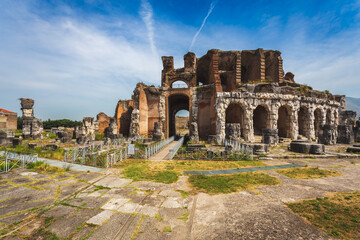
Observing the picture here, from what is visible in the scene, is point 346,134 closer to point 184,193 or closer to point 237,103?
point 237,103

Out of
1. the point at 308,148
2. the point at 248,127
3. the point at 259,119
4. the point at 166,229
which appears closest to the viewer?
the point at 166,229

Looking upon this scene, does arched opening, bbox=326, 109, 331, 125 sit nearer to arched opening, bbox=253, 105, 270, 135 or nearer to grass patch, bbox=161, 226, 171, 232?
arched opening, bbox=253, 105, 270, 135

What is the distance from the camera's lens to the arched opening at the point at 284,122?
17109 millimetres

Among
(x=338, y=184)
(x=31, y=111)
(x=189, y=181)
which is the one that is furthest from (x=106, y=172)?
(x=31, y=111)

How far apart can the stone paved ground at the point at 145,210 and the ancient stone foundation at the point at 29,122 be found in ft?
54.8

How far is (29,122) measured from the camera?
59.6 feet

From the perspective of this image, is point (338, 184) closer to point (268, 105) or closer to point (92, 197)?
point (92, 197)

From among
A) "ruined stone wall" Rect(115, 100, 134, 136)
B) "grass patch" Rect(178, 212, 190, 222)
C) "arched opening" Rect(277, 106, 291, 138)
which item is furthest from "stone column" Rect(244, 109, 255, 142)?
"ruined stone wall" Rect(115, 100, 134, 136)

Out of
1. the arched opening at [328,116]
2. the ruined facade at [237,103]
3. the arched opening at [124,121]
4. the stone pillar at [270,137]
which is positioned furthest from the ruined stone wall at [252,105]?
the arched opening at [124,121]

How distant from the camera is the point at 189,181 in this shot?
5.14 m

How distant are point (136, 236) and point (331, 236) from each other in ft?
10.4

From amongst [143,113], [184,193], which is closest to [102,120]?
[143,113]

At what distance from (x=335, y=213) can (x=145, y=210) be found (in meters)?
3.90

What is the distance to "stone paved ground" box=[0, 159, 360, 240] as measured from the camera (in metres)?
2.57
